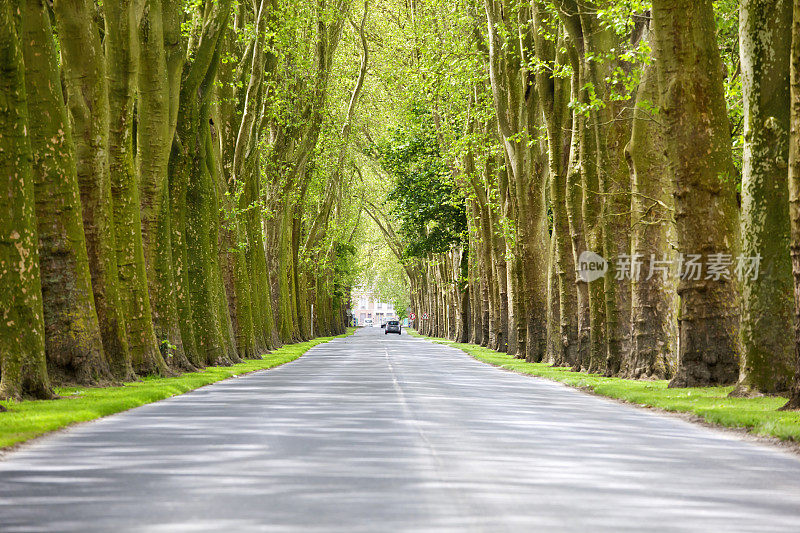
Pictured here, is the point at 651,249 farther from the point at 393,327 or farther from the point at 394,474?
the point at 393,327

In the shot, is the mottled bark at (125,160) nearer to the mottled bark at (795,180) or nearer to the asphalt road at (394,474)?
the asphalt road at (394,474)

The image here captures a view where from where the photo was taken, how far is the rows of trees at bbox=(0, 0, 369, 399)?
16.3m

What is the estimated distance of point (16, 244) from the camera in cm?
1605

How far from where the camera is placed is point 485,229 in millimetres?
49219

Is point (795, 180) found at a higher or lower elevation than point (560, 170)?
lower

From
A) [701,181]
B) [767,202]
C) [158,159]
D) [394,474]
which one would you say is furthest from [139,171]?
[394,474]

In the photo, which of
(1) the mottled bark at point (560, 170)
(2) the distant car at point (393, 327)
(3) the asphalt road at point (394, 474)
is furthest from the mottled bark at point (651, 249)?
(2) the distant car at point (393, 327)

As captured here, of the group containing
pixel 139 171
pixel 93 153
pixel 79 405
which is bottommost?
pixel 79 405

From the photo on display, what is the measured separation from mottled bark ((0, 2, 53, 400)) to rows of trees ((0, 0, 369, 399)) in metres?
0.02

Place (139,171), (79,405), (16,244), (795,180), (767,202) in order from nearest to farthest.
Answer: (795,180), (79,405), (767,202), (16,244), (139,171)

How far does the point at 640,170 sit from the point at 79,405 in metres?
12.9

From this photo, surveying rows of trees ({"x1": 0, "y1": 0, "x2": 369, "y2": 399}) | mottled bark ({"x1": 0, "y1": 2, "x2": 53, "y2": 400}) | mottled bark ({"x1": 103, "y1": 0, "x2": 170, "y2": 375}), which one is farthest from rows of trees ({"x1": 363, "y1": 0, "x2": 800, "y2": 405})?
mottled bark ({"x1": 0, "y1": 2, "x2": 53, "y2": 400})

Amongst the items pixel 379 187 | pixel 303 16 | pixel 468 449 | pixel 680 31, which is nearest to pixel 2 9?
pixel 468 449

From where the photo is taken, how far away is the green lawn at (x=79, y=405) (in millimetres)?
12352
